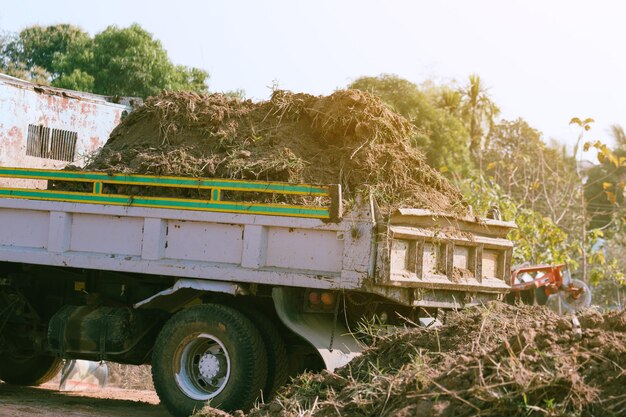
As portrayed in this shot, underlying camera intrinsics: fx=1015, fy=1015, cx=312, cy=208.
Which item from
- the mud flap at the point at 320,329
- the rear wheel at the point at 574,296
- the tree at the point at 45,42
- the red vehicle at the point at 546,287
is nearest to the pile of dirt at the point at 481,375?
the mud flap at the point at 320,329

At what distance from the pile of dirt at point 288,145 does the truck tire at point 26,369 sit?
2.40 meters

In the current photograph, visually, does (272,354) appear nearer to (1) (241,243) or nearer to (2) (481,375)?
(1) (241,243)

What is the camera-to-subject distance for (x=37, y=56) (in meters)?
30.2

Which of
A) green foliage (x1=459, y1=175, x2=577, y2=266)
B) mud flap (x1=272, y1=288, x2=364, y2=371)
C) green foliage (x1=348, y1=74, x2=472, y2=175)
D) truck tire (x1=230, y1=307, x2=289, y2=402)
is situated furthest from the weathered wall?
green foliage (x1=348, y1=74, x2=472, y2=175)

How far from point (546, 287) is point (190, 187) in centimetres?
683

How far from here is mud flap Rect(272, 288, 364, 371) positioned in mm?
7121

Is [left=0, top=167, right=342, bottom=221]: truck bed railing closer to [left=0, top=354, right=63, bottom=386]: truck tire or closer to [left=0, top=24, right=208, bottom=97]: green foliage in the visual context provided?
[left=0, top=354, right=63, bottom=386]: truck tire

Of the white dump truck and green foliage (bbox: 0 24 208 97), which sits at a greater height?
green foliage (bbox: 0 24 208 97)

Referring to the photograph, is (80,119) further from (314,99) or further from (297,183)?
(297,183)

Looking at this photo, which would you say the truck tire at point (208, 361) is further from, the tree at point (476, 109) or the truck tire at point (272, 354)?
the tree at point (476, 109)

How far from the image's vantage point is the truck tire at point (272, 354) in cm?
730

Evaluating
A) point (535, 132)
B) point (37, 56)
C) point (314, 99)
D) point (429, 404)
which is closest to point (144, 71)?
point (37, 56)

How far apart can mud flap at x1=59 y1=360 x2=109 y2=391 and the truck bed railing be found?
2.44 meters

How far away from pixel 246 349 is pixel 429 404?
2.19 meters
